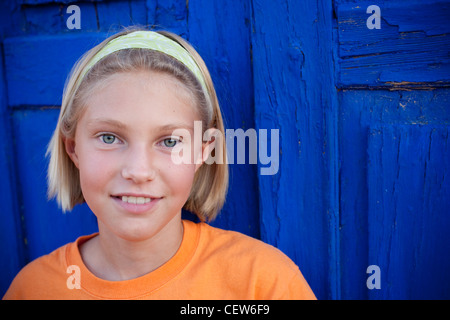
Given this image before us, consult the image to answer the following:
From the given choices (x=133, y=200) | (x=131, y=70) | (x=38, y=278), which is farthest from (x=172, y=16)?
(x=38, y=278)

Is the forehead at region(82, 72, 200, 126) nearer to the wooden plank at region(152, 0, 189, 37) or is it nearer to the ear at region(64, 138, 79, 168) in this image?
the ear at region(64, 138, 79, 168)

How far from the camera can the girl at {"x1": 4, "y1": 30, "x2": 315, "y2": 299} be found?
4.09ft

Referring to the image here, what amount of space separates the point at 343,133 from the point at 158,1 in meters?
0.84

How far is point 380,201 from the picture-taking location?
1441 mm

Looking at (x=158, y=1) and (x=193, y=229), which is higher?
(x=158, y=1)

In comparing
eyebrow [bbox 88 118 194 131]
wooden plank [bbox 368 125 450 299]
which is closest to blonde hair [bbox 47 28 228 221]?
eyebrow [bbox 88 118 194 131]

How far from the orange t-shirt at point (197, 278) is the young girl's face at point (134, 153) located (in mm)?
163

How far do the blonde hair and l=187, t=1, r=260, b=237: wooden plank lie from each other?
→ 0.09 metres

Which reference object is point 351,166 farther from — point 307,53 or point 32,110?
point 32,110

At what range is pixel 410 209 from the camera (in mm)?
1407

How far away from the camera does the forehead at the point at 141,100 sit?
123 centimetres

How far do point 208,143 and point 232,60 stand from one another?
12.5 inches

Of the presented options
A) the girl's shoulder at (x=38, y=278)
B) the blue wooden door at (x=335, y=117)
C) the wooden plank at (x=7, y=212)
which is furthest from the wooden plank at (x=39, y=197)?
the girl's shoulder at (x=38, y=278)
